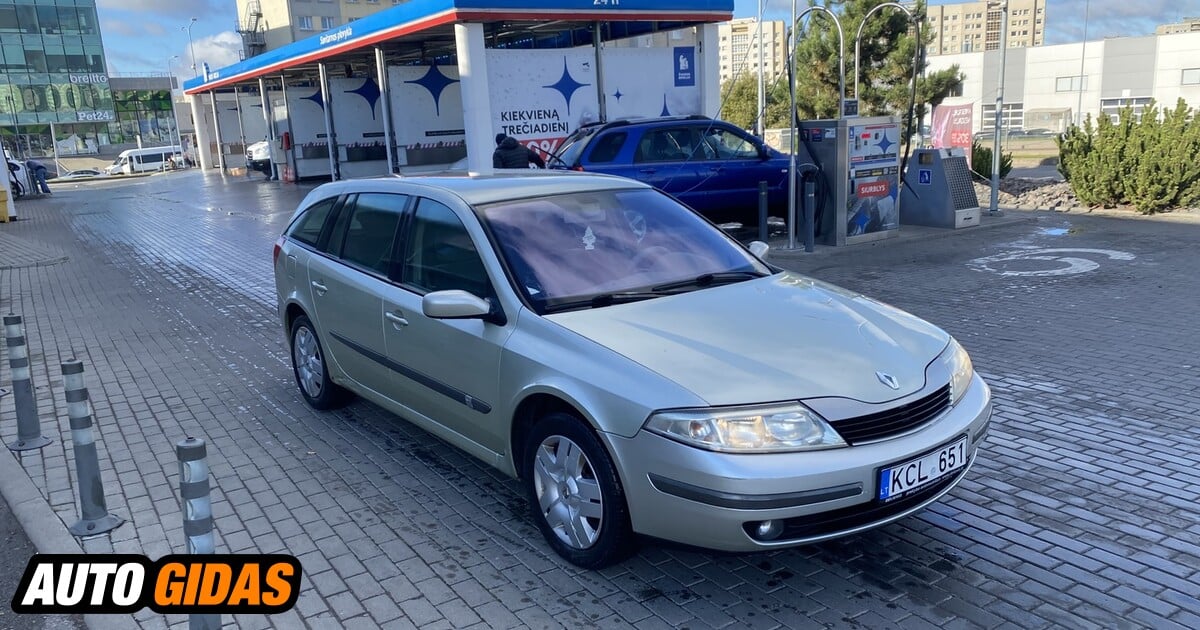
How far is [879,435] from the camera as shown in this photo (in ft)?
10.9

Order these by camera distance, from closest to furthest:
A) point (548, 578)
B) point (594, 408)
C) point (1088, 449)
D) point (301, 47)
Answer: point (594, 408) < point (548, 578) < point (1088, 449) < point (301, 47)

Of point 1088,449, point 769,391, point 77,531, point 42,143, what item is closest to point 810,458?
point 769,391

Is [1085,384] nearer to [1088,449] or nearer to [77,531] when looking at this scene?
[1088,449]

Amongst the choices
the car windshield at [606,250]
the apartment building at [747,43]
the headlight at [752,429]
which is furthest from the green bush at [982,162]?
the apartment building at [747,43]

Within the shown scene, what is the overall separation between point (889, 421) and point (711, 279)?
1339 mm

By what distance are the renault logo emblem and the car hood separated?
0.02 metres

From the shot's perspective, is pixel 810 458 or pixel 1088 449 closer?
pixel 810 458

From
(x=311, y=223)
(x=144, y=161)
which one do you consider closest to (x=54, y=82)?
(x=144, y=161)

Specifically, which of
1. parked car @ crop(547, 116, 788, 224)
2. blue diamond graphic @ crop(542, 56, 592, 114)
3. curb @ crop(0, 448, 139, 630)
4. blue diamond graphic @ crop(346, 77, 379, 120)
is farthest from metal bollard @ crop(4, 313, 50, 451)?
blue diamond graphic @ crop(346, 77, 379, 120)

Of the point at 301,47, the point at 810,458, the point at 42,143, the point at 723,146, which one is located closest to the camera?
the point at 810,458

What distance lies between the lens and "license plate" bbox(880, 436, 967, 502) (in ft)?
10.8

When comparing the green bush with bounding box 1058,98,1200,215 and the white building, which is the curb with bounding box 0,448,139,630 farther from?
the white building

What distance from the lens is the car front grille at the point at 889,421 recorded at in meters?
3.27

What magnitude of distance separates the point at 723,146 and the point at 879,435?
984 cm
